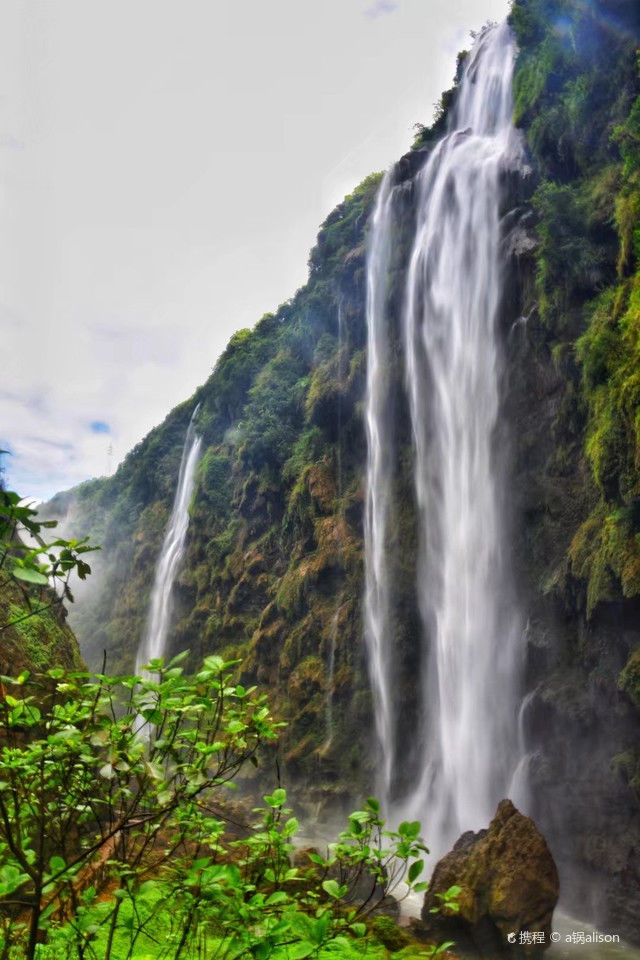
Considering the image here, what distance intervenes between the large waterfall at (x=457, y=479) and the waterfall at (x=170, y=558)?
15.0m

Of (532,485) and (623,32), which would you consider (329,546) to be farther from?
(623,32)

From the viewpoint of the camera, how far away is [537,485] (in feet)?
48.0

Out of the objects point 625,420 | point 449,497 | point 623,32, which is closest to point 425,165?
point 623,32

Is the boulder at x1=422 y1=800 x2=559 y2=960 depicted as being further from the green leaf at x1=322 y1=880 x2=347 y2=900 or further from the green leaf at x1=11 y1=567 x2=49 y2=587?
the green leaf at x1=11 y1=567 x2=49 y2=587

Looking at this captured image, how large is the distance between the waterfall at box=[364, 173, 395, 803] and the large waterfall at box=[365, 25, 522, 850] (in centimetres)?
5

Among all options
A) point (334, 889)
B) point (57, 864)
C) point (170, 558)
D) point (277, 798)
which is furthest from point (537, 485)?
point (170, 558)

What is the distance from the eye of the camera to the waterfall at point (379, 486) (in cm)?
1784

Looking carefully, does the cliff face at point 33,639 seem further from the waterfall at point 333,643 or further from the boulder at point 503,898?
the waterfall at point 333,643

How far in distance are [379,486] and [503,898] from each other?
42.9ft

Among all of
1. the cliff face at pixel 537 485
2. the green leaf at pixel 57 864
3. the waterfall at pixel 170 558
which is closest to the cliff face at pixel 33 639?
the green leaf at pixel 57 864

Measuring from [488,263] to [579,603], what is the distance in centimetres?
864

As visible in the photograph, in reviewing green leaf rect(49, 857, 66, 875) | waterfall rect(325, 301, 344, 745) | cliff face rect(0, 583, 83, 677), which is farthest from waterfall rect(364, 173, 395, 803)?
green leaf rect(49, 857, 66, 875)

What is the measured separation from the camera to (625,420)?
11367mm

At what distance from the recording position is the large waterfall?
1416 cm
